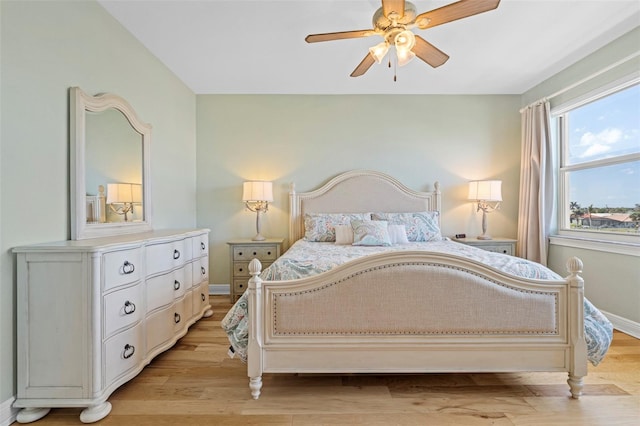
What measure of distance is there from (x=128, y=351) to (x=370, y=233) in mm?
2087

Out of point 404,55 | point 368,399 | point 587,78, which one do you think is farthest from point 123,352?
point 587,78

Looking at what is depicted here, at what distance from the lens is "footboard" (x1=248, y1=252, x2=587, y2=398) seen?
1741 millimetres

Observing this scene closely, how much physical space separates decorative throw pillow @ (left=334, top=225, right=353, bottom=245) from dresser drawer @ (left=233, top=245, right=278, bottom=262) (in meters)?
0.79

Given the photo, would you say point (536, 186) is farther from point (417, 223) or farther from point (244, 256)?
point (244, 256)

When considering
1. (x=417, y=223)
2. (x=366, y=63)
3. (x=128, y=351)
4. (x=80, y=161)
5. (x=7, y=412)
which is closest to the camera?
(x=7, y=412)

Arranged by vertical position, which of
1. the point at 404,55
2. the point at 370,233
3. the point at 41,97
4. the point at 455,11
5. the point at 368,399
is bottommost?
the point at 368,399

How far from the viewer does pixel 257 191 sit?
351 cm

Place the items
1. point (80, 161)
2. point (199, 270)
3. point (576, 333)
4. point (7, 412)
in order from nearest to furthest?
1. point (7, 412)
2. point (576, 333)
3. point (80, 161)
4. point (199, 270)

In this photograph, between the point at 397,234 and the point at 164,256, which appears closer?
the point at 164,256

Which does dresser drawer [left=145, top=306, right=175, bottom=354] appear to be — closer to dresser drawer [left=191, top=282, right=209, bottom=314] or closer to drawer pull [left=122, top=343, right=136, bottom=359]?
drawer pull [left=122, top=343, right=136, bottom=359]

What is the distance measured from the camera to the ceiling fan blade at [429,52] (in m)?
2.09

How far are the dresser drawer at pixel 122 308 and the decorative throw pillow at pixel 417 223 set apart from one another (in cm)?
242

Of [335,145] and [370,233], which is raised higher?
[335,145]

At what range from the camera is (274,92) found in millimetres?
3809
